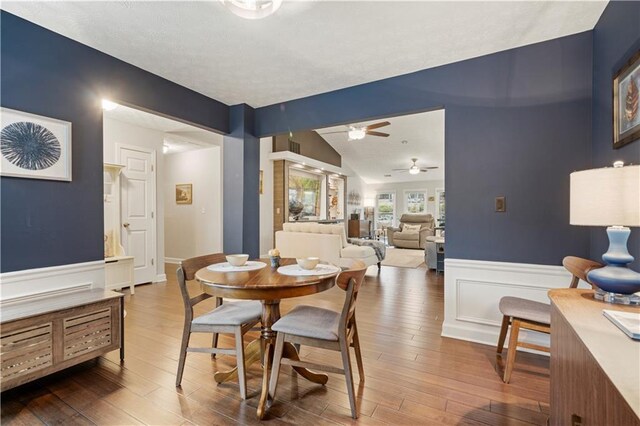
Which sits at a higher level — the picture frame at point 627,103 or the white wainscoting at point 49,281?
the picture frame at point 627,103

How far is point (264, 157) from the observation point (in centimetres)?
692

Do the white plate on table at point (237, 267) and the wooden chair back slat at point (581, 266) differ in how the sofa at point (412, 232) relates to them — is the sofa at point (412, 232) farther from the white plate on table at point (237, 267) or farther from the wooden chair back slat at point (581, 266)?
the white plate on table at point (237, 267)

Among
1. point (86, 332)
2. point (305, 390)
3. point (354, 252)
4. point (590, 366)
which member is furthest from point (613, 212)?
point (354, 252)

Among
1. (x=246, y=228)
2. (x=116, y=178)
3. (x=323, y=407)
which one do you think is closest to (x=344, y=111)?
(x=246, y=228)

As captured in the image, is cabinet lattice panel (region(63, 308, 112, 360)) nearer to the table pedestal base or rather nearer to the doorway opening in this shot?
the table pedestal base

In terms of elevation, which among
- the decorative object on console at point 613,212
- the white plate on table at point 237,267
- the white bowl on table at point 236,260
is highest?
the decorative object on console at point 613,212

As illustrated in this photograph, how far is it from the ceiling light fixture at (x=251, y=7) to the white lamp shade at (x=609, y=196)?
1.83 metres

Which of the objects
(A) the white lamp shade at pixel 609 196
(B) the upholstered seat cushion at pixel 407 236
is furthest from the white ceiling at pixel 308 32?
(B) the upholstered seat cushion at pixel 407 236

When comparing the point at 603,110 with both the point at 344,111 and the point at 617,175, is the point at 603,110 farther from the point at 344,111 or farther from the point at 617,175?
the point at 344,111

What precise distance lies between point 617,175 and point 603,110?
128cm

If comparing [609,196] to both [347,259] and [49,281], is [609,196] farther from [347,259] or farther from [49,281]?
[49,281]

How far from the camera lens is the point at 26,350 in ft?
5.97

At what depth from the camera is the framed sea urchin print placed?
6.66 ft

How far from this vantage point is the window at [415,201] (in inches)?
472
